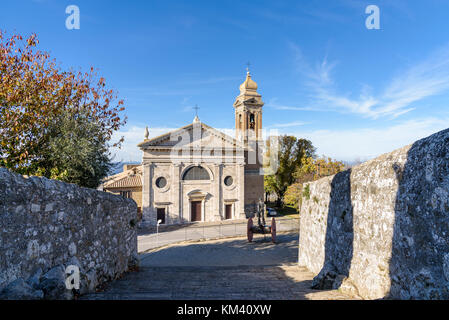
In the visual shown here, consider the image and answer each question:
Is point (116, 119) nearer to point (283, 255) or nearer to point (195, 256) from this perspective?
point (195, 256)

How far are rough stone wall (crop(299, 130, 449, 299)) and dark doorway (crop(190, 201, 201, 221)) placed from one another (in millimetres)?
20702

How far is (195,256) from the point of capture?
555 inches

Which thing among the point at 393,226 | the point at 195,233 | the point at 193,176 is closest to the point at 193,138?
the point at 193,176

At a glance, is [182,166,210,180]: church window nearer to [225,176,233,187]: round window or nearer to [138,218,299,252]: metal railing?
[225,176,233,187]: round window

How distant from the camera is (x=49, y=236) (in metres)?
3.80

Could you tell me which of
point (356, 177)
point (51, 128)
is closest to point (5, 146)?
point (51, 128)

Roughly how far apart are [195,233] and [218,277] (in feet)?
50.4

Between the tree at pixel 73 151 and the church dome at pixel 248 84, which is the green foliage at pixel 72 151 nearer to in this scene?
the tree at pixel 73 151

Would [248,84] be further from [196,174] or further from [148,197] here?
[148,197]

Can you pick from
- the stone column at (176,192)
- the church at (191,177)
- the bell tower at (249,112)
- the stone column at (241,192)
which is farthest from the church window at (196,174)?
the bell tower at (249,112)

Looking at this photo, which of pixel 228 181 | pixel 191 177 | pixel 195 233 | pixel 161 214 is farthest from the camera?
pixel 228 181

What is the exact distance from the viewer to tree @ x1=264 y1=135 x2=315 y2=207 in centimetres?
3491

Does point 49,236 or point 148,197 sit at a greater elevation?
point 49,236

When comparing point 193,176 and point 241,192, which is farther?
point 241,192
